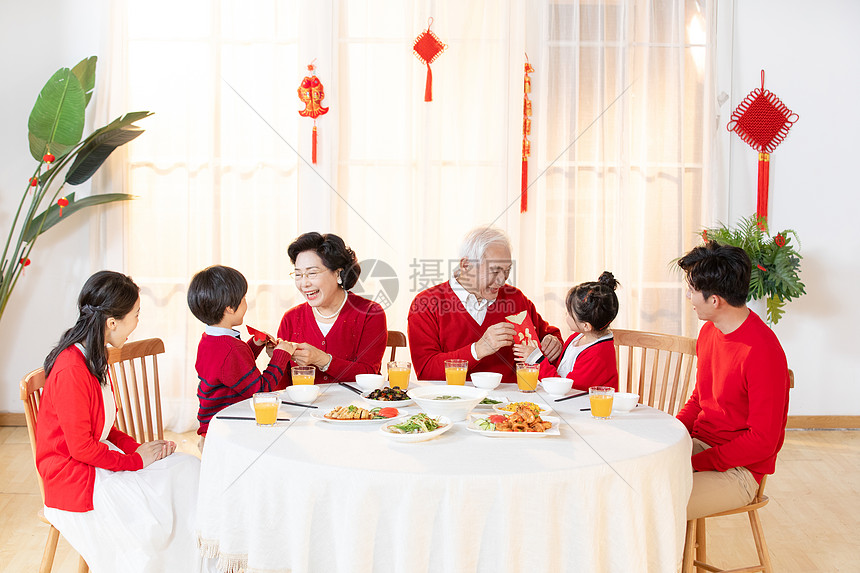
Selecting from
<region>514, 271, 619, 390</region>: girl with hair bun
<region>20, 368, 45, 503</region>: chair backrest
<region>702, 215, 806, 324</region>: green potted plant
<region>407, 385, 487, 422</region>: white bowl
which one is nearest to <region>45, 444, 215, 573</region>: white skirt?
<region>20, 368, 45, 503</region>: chair backrest

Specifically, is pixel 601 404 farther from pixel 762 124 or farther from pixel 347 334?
pixel 762 124

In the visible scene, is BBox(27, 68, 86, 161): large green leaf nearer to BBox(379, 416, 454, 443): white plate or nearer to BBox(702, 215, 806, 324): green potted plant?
BBox(379, 416, 454, 443): white plate

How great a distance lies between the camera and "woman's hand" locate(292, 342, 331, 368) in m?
2.22

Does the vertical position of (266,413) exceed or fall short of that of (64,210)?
it falls short

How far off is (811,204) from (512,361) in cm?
242

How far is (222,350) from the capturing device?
2.06 meters

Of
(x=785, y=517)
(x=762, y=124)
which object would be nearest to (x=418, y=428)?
(x=785, y=517)

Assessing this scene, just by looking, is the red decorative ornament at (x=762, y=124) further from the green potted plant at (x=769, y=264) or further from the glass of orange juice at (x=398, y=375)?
the glass of orange juice at (x=398, y=375)

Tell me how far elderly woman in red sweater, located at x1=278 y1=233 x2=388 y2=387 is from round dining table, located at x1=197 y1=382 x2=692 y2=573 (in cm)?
91

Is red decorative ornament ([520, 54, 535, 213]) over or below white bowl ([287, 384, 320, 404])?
over

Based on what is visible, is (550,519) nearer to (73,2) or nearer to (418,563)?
(418,563)

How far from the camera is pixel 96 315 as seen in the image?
1830 mm

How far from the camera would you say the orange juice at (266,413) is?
166cm

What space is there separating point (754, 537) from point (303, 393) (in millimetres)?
1340
